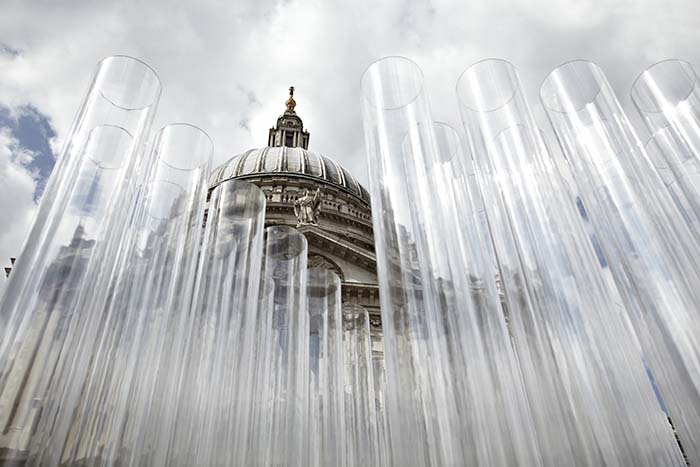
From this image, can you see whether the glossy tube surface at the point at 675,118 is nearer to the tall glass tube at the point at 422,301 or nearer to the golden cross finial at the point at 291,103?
the tall glass tube at the point at 422,301

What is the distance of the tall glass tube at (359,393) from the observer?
727cm

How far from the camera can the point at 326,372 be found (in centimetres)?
650

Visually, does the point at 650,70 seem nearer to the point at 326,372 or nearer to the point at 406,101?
the point at 406,101

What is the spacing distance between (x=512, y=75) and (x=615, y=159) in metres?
1.32

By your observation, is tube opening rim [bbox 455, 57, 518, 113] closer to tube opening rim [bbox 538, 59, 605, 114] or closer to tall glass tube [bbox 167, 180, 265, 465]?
tube opening rim [bbox 538, 59, 605, 114]

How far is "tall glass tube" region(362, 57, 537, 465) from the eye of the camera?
2879mm

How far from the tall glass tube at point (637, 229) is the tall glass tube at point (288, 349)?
12.2ft

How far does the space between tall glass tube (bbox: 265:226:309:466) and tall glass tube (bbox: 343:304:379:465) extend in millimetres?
1688

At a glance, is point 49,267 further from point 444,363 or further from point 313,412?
point 313,412

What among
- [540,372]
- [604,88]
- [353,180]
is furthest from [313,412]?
[353,180]

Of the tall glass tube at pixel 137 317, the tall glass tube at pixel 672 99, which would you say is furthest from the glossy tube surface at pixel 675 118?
the tall glass tube at pixel 137 317

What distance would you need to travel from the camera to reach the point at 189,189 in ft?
17.2

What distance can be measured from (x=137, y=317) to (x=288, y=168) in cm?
3882

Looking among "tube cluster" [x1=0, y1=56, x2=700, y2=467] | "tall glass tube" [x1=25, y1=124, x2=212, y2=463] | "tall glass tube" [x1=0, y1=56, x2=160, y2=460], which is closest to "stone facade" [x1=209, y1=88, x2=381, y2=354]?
"tube cluster" [x1=0, y1=56, x2=700, y2=467]
